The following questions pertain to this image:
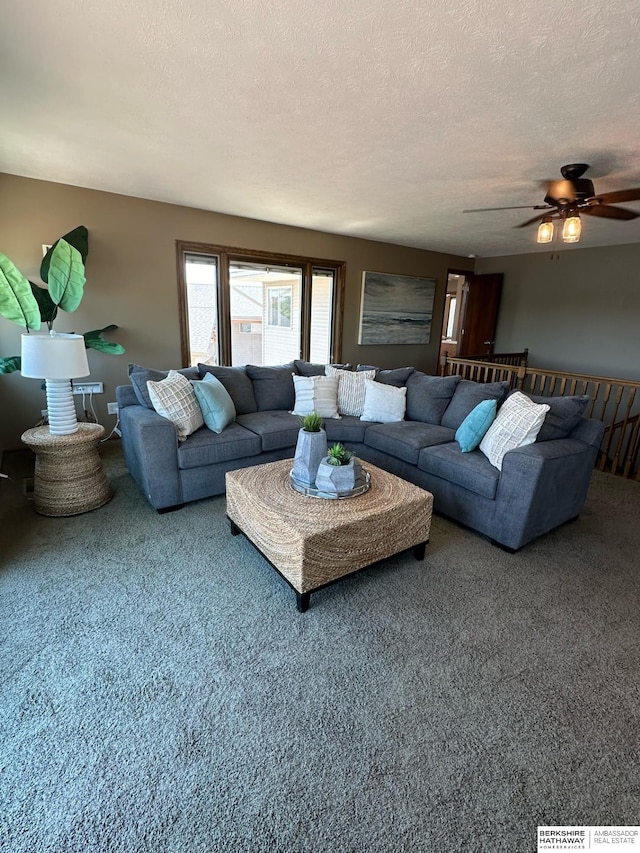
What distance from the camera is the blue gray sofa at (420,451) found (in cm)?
252

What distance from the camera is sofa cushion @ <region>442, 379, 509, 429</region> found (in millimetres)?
3203

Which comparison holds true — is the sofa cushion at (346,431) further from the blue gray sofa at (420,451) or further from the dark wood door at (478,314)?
the dark wood door at (478,314)

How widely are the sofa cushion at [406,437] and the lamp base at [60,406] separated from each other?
2319 mm

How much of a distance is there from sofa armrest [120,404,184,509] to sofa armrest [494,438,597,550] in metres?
2.21

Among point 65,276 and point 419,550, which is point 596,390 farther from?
point 65,276

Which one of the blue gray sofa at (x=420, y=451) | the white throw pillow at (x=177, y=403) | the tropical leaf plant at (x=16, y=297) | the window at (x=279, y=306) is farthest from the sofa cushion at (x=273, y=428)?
the window at (x=279, y=306)

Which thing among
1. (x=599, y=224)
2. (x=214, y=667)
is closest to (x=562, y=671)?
(x=214, y=667)

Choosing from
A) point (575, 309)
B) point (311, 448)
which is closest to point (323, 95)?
point (311, 448)

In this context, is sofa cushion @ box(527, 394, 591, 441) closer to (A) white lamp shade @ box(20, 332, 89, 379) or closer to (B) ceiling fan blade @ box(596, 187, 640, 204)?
(B) ceiling fan blade @ box(596, 187, 640, 204)

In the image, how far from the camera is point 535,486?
2396 mm

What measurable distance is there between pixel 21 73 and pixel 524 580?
12.2 ft

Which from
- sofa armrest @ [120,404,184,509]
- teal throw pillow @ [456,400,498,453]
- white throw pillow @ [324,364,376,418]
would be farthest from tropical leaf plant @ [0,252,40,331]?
teal throw pillow @ [456,400,498,453]

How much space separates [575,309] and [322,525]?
613cm

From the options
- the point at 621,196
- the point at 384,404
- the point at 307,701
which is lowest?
the point at 307,701
